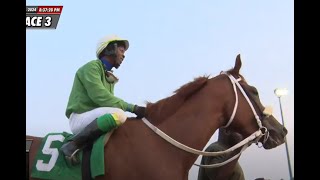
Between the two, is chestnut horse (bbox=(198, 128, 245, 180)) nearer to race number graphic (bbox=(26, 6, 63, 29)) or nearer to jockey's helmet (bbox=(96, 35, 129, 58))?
jockey's helmet (bbox=(96, 35, 129, 58))

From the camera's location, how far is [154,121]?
15.6 ft

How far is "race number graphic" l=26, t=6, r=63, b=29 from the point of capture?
6.21 meters

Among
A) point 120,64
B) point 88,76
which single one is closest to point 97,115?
point 88,76

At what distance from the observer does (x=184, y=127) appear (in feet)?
15.5

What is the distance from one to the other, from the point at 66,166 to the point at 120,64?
1.55m

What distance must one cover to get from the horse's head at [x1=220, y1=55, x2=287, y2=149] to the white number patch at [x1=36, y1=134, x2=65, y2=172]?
205cm

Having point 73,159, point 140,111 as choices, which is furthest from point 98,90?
point 73,159

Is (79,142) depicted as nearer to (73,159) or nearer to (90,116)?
(73,159)

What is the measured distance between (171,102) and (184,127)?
35cm

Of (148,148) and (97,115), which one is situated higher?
(97,115)

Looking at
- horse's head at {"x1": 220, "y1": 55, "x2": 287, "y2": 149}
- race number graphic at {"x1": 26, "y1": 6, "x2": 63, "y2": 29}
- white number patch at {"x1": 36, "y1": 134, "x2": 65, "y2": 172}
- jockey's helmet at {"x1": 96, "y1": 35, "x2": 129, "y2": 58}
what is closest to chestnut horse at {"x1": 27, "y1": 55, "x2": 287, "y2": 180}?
horse's head at {"x1": 220, "y1": 55, "x2": 287, "y2": 149}
